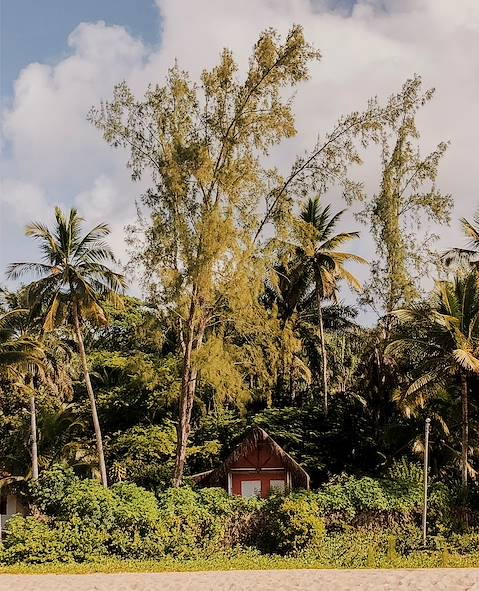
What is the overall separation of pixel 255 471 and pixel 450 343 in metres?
6.62

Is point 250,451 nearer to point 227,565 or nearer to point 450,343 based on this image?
point 227,565

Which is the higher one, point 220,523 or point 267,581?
point 220,523

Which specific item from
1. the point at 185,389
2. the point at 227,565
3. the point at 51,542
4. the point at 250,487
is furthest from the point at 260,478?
the point at 51,542

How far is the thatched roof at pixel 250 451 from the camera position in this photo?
68.8 feet

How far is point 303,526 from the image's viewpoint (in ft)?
57.6

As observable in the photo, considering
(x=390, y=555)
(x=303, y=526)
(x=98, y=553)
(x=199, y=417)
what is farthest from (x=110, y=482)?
(x=390, y=555)

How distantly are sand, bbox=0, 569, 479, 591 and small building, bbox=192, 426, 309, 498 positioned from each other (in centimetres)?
651

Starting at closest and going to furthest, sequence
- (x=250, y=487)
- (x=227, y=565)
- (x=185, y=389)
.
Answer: (x=227, y=565), (x=185, y=389), (x=250, y=487)

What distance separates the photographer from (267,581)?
13383 millimetres

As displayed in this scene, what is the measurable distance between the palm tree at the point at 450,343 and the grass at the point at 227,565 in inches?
147

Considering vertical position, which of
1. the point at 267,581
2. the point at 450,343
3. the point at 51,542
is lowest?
the point at 267,581

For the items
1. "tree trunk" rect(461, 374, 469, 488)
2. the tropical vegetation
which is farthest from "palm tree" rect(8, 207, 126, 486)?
"tree trunk" rect(461, 374, 469, 488)

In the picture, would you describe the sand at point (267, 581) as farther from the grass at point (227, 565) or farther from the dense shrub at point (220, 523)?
the dense shrub at point (220, 523)

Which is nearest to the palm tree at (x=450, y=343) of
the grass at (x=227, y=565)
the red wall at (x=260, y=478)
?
the grass at (x=227, y=565)
